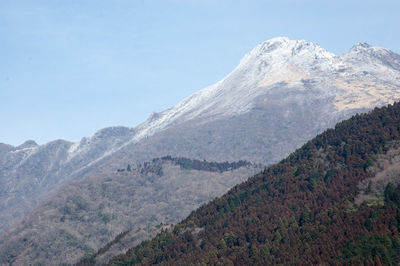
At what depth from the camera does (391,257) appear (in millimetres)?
100000

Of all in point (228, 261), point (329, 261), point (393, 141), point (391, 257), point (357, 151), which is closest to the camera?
point (391, 257)

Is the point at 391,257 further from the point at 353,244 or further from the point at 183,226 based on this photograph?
the point at 183,226

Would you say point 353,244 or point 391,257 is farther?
point 353,244

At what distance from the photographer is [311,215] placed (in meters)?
142

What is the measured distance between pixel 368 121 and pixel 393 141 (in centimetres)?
3261

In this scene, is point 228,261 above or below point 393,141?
below

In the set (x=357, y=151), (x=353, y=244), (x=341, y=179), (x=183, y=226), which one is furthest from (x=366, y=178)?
(x=183, y=226)

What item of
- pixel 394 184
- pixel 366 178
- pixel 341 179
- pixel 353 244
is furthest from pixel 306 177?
pixel 353 244

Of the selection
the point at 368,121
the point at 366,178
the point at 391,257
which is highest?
the point at 368,121

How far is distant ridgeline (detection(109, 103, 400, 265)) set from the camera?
11238 centimetres

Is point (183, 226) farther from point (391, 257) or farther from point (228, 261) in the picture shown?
point (391, 257)

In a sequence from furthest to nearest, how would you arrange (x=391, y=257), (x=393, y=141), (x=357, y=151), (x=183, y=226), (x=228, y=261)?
(x=183, y=226), (x=357, y=151), (x=393, y=141), (x=228, y=261), (x=391, y=257)

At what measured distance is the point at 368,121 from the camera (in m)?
185

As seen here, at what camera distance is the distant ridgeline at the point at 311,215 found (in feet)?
369
